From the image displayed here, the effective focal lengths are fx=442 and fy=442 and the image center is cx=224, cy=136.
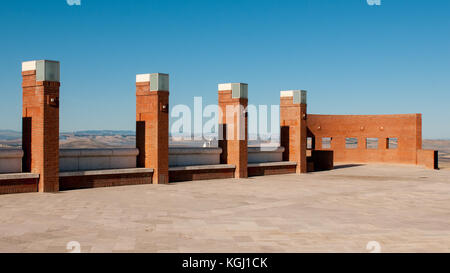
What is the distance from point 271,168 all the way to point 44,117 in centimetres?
1280

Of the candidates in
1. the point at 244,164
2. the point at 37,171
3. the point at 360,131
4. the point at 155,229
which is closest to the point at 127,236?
the point at 155,229

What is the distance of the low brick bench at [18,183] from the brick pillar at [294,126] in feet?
48.6

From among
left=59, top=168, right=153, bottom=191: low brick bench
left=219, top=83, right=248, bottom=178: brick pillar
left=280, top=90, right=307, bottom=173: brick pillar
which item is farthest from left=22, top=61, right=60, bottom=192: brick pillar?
left=280, top=90, right=307, bottom=173: brick pillar

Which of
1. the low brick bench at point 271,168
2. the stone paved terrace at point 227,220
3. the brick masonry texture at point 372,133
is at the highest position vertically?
the brick masonry texture at point 372,133

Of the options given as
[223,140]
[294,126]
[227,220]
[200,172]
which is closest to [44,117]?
[200,172]

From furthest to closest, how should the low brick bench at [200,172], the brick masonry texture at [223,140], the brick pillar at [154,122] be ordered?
the low brick bench at [200,172] → the brick pillar at [154,122] → the brick masonry texture at [223,140]

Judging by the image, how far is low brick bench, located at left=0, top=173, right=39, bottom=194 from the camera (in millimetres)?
14750

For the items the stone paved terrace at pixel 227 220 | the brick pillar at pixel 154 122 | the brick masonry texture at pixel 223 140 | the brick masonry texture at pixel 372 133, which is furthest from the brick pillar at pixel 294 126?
the brick masonry texture at pixel 372 133

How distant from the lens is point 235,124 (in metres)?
22.1

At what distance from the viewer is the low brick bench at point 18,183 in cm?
1475

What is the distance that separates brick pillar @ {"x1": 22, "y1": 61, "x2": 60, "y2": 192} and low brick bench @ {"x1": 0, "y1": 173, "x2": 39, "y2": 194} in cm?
22

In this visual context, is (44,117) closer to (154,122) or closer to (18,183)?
(18,183)

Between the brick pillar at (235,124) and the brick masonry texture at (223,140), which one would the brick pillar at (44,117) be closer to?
the brick masonry texture at (223,140)
